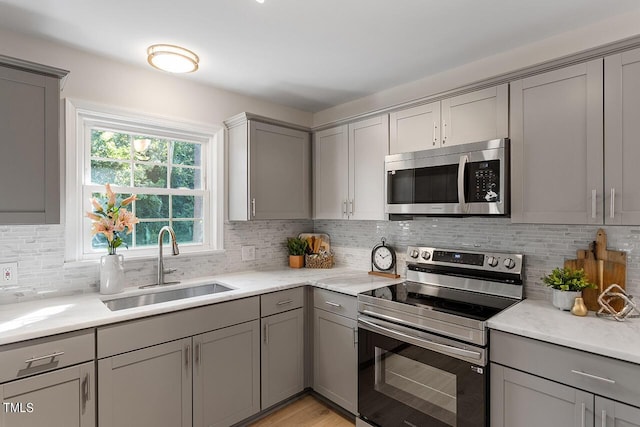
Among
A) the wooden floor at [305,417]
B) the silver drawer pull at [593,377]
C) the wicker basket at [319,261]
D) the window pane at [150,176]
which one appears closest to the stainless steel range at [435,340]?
the wooden floor at [305,417]

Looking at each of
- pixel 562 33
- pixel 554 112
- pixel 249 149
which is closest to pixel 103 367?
pixel 249 149

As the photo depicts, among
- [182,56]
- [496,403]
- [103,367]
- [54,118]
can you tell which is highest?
[182,56]

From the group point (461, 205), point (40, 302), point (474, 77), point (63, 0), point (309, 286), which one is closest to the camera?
point (63, 0)

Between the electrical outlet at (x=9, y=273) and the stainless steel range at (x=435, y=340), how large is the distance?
2.00 meters

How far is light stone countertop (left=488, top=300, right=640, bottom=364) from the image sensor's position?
4.42 feet

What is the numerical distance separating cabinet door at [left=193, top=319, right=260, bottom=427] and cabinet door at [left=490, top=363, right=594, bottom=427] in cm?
141

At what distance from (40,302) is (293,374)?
1640mm

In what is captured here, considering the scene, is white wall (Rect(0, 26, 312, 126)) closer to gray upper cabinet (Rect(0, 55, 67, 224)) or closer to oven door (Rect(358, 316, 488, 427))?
gray upper cabinet (Rect(0, 55, 67, 224))

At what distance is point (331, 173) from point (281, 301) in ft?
3.81

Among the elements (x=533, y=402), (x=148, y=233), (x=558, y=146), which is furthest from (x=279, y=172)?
(x=533, y=402)

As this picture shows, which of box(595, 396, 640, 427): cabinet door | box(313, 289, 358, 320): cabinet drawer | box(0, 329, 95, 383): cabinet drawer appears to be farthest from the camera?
box(313, 289, 358, 320): cabinet drawer

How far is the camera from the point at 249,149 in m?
2.65

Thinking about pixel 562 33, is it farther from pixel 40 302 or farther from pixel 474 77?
pixel 40 302

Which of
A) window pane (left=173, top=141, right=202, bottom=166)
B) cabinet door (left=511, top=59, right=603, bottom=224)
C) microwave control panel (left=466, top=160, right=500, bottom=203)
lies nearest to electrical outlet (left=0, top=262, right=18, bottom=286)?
window pane (left=173, top=141, right=202, bottom=166)
